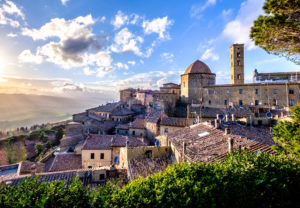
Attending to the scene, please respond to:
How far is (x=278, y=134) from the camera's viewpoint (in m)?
6.68

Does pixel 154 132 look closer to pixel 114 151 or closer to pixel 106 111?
pixel 114 151

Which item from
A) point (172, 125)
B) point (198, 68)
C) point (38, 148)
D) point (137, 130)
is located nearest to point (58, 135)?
point (38, 148)

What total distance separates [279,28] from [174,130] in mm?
15659

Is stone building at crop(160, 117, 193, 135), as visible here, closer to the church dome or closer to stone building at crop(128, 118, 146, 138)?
stone building at crop(128, 118, 146, 138)

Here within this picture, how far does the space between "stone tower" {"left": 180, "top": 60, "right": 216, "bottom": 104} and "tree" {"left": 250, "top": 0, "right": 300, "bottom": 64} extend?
30.1 meters

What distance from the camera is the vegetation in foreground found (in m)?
3.25

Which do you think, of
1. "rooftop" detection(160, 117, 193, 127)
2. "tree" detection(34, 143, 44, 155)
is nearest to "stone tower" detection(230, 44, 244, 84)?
"rooftop" detection(160, 117, 193, 127)

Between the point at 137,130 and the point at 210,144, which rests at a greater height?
the point at 210,144

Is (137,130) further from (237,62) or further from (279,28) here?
(237,62)

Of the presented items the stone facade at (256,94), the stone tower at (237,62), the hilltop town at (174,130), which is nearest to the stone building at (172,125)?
the hilltop town at (174,130)

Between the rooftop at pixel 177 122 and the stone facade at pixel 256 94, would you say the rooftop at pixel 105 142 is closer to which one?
the rooftop at pixel 177 122

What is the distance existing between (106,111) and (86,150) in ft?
71.1

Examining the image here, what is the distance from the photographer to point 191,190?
3.60m

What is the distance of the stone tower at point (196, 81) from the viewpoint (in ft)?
127
